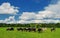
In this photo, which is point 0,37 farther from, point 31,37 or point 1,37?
point 31,37

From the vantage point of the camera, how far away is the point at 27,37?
2152 cm

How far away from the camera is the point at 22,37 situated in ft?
69.9

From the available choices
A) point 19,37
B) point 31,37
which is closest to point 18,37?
point 19,37

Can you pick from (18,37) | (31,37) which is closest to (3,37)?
(18,37)

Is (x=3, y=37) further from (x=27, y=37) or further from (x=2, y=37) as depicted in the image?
(x=27, y=37)

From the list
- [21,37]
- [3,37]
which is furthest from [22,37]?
[3,37]

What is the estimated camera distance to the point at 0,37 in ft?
70.0

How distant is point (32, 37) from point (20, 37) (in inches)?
57.5

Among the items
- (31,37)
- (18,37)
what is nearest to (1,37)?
(18,37)

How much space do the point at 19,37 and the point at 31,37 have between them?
1.47 meters

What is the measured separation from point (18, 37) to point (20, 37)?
0.88ft

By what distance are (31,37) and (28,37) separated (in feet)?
1.19

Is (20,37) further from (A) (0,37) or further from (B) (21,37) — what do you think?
(A) (0,37)

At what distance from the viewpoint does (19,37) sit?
2122 cm
